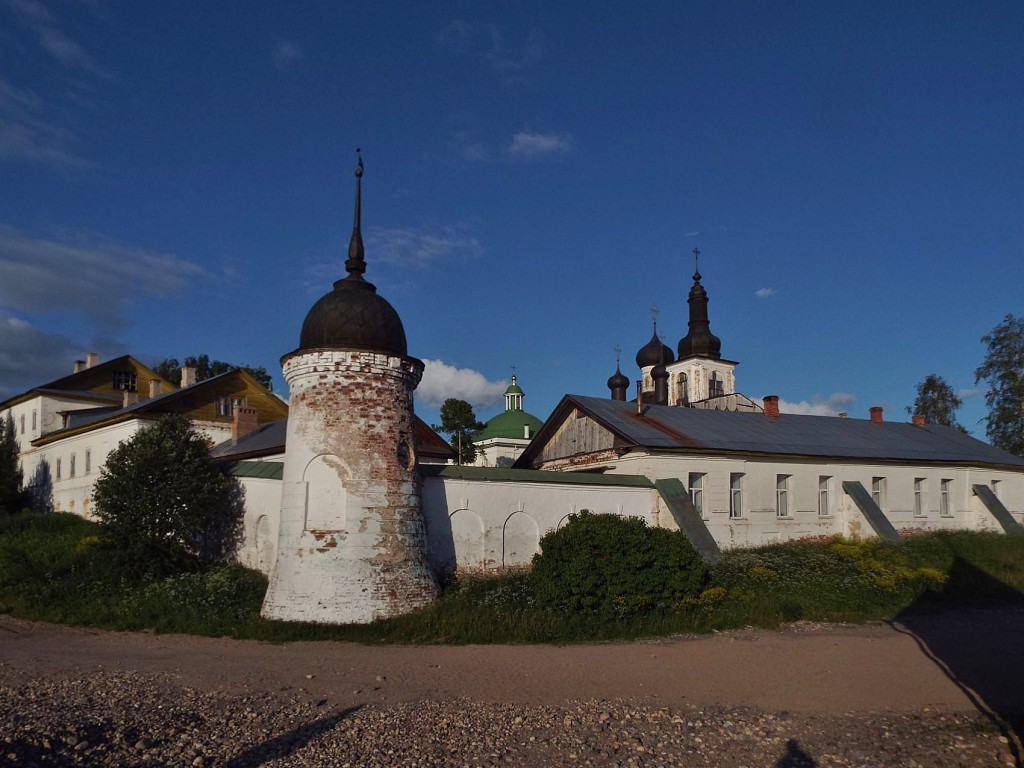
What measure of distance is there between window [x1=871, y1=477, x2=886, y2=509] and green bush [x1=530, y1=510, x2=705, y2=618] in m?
12.7

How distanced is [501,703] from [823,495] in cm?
1758

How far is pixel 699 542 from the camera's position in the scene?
19.5 m

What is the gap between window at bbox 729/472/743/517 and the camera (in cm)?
2262

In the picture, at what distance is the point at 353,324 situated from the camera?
14680mm

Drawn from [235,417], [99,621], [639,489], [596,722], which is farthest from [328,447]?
[235,417]

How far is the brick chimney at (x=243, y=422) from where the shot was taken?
28.9 m

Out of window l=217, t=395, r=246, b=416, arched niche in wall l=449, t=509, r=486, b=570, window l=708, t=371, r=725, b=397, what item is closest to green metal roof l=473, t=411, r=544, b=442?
window l=708, t=371, r=725, b=397

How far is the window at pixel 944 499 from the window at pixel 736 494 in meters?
9.36

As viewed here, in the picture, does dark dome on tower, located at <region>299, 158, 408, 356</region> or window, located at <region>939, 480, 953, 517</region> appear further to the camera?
window, located at <region>939, 480, 953, 517</region>

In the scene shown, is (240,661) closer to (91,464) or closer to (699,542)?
(699,542)

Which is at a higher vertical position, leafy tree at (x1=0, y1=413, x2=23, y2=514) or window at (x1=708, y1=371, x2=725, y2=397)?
window at (x1=708, y1=371, x2=725, y2=397)

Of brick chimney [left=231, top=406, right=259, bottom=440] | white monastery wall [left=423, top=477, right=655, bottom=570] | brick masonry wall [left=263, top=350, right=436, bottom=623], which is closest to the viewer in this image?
brick masonry wall [left=263, top=350, right=436, bottom=623]

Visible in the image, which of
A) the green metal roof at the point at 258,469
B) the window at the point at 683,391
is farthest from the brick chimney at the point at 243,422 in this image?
the window at the point at 683,391

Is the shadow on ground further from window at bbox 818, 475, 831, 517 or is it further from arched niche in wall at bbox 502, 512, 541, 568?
arched niche in wall at bbox 502, 512, 541, 568
